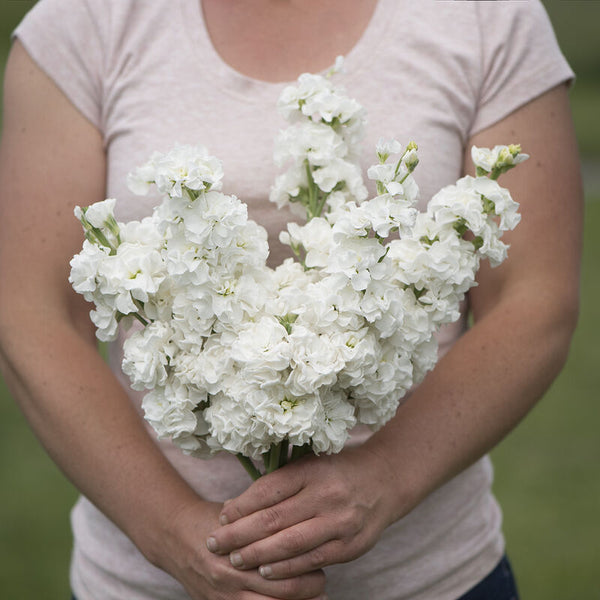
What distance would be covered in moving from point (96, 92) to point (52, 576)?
3.13 metres

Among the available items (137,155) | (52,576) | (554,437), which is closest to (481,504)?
(137,155)

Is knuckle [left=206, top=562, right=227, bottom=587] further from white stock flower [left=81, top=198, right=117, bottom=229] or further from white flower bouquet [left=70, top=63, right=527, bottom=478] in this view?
white stock flower [left=81, top=198, right=117, bottom=229]

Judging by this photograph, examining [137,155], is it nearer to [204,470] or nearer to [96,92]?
[96,92]

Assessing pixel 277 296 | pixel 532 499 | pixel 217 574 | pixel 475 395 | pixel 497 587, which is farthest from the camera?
pixel 532 499

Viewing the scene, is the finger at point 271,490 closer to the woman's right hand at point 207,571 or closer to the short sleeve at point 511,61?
the woman's right hand at point 207,571

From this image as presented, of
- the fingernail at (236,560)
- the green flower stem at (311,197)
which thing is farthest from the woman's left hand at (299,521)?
the green flower stem at (311,197)

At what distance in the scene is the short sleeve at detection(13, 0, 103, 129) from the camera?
1.82 meters

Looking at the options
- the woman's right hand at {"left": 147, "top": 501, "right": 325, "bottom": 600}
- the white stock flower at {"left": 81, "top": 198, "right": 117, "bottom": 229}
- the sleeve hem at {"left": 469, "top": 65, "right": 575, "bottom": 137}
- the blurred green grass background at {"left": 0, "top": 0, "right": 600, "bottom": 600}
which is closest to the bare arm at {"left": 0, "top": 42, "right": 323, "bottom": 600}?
the woman's right hand at {"left": 147, "top": 501, "right": 325, "bottom": 600}

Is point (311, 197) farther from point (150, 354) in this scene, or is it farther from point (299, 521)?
point (299, 521)

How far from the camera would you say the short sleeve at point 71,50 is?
71.5 inches

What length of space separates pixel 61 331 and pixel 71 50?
1.76 ft

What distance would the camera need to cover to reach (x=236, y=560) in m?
1.54

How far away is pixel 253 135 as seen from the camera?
181cm

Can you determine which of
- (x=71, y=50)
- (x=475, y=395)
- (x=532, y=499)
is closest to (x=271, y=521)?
(x=475, y=395)
